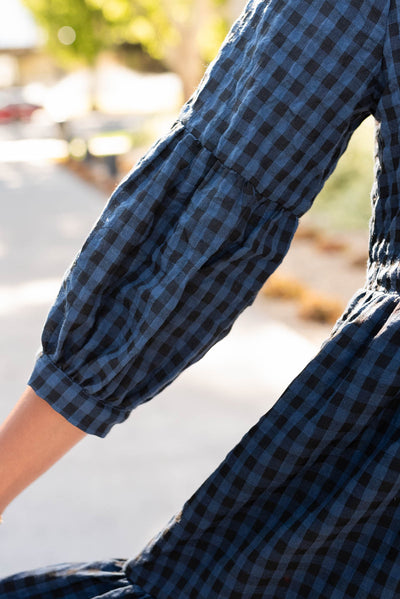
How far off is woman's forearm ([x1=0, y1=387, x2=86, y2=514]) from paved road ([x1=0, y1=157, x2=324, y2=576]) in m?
1.80

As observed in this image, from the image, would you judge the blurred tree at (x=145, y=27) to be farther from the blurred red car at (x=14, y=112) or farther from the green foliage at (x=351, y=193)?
the green foliage at (x=351, y=193)

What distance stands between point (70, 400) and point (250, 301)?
0.23 m

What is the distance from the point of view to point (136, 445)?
3547mm

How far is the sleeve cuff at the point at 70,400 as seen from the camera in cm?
97

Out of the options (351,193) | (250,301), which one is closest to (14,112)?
(351,193)

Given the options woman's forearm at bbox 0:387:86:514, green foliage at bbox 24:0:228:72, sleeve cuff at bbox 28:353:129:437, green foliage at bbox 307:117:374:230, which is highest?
green foliage at bbox 24:0:228:72

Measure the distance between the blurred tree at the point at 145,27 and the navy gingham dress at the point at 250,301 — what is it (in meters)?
16.5

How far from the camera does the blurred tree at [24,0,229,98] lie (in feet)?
58.2

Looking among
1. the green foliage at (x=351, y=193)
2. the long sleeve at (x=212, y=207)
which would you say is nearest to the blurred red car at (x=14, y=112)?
the green foliage at (x=351, y=193)

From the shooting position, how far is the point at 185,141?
3.24 feet

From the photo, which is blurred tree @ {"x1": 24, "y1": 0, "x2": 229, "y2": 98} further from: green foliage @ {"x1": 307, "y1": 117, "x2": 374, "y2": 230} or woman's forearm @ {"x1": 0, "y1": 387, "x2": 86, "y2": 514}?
woman's forearm @ {"x1": 0, "y1": 387, "x2": 86, "y2": 514}

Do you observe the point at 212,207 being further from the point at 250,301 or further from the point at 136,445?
the point at 136,445

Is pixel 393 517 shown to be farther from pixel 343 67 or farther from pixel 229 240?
pixel 343 67

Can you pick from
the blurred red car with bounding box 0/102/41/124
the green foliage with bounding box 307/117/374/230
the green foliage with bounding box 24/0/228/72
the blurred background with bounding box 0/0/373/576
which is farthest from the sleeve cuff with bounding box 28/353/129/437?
the blurred red car with bounding box 0/102/41/124
